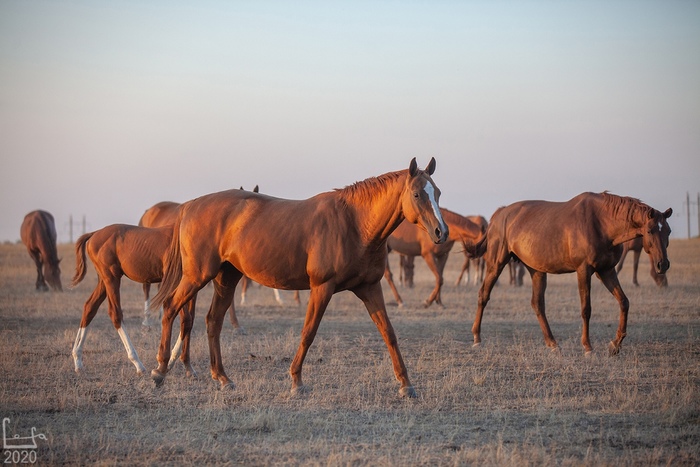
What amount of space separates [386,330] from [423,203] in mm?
1381

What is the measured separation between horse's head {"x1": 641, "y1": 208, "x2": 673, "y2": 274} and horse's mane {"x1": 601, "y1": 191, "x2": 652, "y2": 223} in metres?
0.12

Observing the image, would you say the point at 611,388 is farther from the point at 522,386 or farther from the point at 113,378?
the point at 113,378

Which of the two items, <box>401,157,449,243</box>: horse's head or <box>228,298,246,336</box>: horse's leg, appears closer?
<box>401,157,449,243</box>: horse's head

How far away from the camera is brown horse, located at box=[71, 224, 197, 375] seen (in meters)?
9.21

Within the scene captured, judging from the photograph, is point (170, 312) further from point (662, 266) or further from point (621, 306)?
Result: point (662, 266)

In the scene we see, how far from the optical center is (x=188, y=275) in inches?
330

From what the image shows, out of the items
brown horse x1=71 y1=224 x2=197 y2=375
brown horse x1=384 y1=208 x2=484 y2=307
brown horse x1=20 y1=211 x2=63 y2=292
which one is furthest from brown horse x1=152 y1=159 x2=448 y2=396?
brown horse x1=20 y1=211 x2=63 y2=292

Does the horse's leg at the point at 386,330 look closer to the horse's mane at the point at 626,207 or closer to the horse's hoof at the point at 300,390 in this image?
the horse's hoof at the point at 300,390

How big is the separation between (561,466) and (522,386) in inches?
116

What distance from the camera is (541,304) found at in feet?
38.7

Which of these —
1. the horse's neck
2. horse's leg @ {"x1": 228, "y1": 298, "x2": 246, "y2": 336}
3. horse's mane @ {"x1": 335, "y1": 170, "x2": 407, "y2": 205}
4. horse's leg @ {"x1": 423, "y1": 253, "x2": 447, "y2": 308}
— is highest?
horse's mane @ {"x1": 335, "y1": 170, "x2": 407, "y2": 205}

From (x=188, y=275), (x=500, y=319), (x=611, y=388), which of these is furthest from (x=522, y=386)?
(x=500, y=319)

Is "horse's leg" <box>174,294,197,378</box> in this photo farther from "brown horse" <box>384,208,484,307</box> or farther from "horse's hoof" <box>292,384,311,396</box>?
"brown horse" <box>384,208,484,307</box>

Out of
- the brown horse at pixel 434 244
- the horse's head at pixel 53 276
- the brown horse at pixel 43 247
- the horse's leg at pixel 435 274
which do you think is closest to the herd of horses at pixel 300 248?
the brown horse at pixel 434 244
